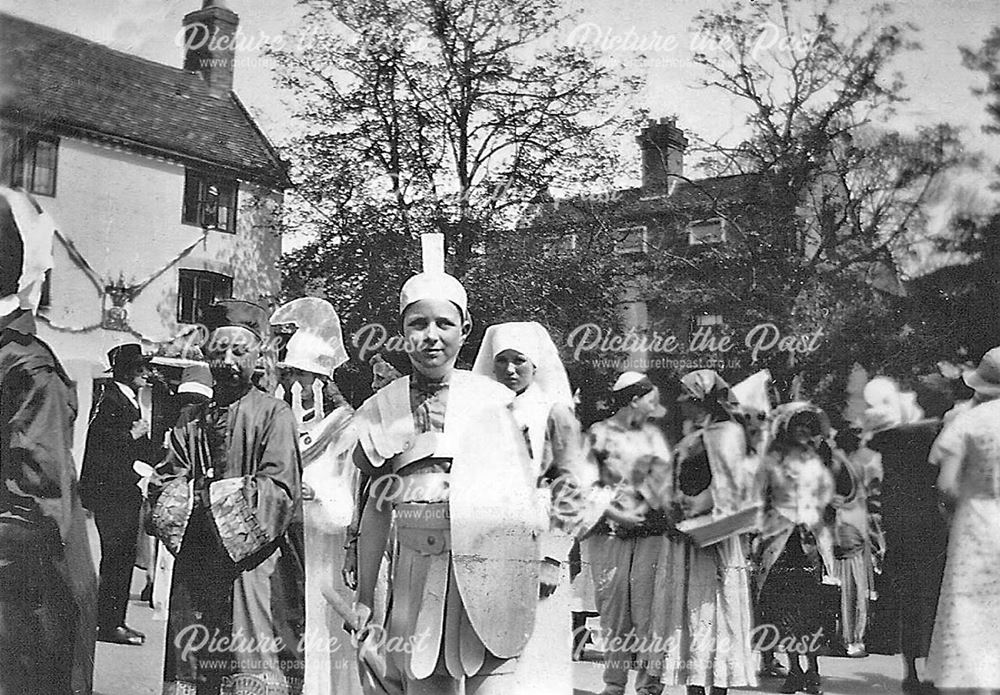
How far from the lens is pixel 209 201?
4730 mm

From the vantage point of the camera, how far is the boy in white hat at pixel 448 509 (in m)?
3.29

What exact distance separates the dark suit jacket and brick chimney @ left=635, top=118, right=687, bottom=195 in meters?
2.37

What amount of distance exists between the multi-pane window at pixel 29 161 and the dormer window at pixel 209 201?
562mm

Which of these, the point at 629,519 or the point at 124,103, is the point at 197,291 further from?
the point at 629,519

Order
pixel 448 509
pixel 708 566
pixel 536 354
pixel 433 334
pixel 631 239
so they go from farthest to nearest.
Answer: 1. pixel 631 239
2. pixel 536 354
3. pixel 708 566
4. pixel 433 334
5. pixel 448 509

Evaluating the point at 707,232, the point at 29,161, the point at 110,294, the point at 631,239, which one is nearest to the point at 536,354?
the point at 631,239

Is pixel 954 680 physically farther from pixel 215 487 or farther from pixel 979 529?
pixel 215 487

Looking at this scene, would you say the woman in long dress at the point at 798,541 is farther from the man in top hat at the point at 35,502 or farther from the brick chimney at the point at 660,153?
the man in top hat at the point at 35,502

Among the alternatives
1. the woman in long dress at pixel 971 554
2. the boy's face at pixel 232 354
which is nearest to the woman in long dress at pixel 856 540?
the woman in long dress at pixel 971 554

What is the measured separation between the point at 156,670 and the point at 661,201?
2.88 meters

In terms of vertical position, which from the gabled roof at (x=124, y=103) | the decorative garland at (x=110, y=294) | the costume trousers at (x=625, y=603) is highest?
the gabled roof at (x=124, y=103)

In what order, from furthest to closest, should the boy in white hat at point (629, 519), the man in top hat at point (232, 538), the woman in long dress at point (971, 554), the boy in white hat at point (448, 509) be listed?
the boy in white hat at point (629, 519)
the woman in long dress at point (971, 554)
the man in top hat at point (232, 538)
the boy in white hat at point (448, 509)

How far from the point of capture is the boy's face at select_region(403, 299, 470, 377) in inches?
140

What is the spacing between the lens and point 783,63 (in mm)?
4633
